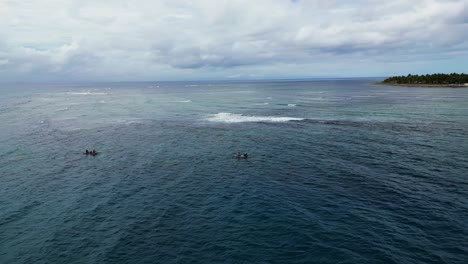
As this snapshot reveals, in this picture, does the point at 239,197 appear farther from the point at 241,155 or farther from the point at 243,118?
the point at 243,118

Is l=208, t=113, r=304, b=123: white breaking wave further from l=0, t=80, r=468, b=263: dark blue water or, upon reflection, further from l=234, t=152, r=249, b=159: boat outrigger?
l=234, t=152, r=249, b=159: boat outrigger

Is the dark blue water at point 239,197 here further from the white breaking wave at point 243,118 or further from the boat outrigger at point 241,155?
the white breaking wave at point 243,118

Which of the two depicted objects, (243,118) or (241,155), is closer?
(241,155)

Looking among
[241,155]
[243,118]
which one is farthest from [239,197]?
[243,118]

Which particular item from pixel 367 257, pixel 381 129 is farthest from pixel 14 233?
pixel 381 129

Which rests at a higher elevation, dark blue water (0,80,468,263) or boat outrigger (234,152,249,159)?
boat outrigger (234,152,249,159)

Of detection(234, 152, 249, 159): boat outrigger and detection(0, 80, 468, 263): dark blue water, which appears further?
detection(234, 152, 249, 159): boat outrigger

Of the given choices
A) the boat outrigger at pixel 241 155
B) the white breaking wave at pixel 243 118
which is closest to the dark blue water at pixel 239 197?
the boat outrigger at pixel 241 155

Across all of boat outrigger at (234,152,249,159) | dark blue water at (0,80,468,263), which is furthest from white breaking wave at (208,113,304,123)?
boat outrigger at (234,152,249,159)

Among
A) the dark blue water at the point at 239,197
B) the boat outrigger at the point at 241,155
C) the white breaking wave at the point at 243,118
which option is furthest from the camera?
the white breaking wave at the point at 243,118

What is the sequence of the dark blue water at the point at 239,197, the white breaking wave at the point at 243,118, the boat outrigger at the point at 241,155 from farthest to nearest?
the white breaking wave at the point at 243,118, the boat outrigger at the point at 241,155, the dark blue water at the point at 239,197
